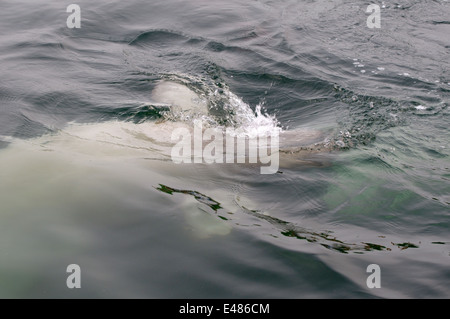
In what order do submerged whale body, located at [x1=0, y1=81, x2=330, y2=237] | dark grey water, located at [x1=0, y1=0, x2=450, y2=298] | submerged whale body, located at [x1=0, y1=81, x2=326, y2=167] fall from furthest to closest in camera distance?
submerged whale body, located at [x1=0, y1=81, x2=326, y2=167] → submerged whale body, located at [x1=0, y1=81, x2=330, y2=237] → dark grey water, located at [x1=0, y1=0, x2=450, y2=298]

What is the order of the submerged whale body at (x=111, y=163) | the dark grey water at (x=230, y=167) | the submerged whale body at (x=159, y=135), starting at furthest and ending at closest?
the submerged whale body at (x=159, y=135) < the submerged whale body at (x=111, y=163) < the dark grey water at (x=230, y=167)

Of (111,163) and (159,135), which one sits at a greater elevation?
(159,135)

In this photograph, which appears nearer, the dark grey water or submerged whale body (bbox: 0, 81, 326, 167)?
the dark grey water

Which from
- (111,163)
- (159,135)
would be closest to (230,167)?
(159,135)

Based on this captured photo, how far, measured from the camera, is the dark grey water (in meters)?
3.48

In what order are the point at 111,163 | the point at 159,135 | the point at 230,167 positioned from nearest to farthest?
the point at 111,163
the point at 230,167
the point at 159,135

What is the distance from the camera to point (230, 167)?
17.0 feet

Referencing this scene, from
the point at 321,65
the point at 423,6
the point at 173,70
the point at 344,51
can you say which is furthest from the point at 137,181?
the point at 423,6

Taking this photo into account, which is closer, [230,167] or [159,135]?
[230,167]

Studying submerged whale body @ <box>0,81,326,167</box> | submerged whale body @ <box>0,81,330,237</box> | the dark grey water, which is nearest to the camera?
the dark grey water

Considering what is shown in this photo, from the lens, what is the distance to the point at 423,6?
9898mm

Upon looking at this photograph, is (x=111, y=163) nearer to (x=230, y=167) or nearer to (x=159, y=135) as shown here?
(x=159, y=135)

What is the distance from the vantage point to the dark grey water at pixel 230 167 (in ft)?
11.4
